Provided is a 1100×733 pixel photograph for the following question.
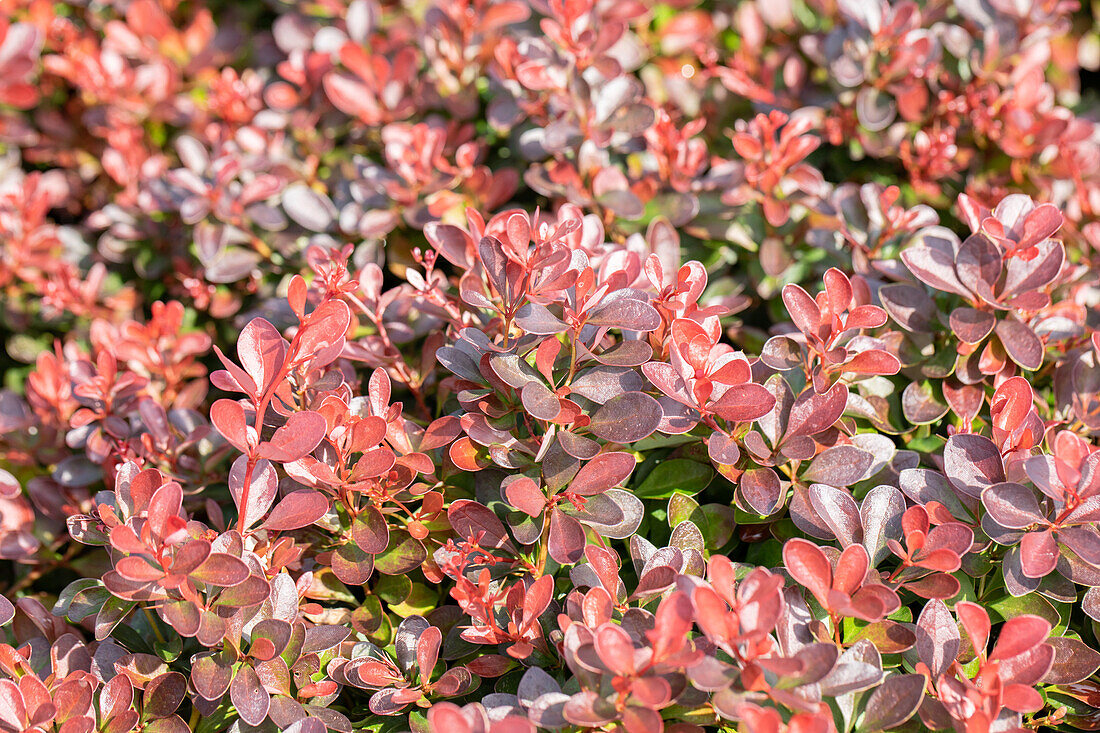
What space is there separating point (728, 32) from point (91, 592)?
1977 mm

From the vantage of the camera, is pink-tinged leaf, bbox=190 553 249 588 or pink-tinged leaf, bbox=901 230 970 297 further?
pink-tinged leaf, bbox=901 230 970 297

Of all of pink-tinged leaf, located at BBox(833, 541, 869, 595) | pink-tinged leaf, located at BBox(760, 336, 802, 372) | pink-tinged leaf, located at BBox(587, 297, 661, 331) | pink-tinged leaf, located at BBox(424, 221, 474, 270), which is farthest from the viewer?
pink-tinged leaf, located at BBox(424, 221, 474, 270)

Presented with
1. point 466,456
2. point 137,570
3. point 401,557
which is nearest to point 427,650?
point 401,557

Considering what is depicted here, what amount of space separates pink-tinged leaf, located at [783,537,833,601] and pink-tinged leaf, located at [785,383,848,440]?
216mm

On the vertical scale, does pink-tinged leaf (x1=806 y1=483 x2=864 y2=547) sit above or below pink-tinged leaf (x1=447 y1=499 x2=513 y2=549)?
above

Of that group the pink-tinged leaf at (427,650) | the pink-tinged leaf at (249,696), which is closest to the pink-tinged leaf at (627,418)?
the pink-tinged leaf at (427,650)

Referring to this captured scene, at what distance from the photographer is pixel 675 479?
131cm

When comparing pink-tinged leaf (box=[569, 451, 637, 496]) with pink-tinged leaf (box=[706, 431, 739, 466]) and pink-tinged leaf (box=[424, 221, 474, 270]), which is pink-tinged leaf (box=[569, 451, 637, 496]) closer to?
pink-tinged leaf (box=[706, 431, 739, 466])

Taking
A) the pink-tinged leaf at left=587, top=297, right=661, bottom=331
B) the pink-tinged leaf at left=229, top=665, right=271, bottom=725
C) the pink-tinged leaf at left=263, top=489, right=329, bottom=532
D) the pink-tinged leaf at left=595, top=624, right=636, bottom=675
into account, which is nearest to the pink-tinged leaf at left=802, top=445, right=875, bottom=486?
the pink-tinged leaf at left=587, top=297, right=661, bottom=331

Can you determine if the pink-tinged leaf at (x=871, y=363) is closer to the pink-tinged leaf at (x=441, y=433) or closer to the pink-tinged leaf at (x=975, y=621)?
the pink-tinged leaf at (x=975, y=621)

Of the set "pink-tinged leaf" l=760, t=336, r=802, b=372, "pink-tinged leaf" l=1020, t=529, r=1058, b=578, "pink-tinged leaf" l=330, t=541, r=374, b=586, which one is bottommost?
"pink-tinged leaf" l=330, t=541, r=374, b=586

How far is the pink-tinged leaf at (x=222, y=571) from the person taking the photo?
107 cm

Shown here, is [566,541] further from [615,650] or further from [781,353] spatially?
[781,353]

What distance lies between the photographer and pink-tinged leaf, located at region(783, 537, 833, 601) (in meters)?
1.05
